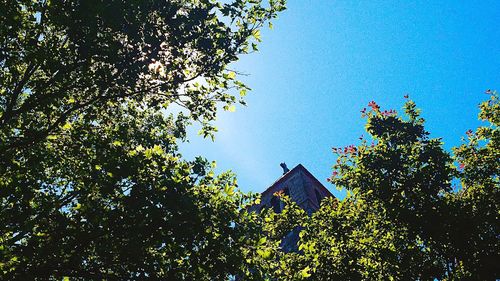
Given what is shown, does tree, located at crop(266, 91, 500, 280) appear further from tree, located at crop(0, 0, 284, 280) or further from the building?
the building

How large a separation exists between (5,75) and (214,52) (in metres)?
5.96

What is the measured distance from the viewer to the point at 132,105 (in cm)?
1142

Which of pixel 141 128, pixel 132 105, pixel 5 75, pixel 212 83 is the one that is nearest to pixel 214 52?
pixel 212 83

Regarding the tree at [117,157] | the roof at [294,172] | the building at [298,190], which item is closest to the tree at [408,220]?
the tree at [117,157]

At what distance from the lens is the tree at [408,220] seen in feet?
34.0

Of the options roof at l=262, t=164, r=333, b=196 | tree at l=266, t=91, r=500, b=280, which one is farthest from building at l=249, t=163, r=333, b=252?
tree at l=266, t=91, r=500, b=280

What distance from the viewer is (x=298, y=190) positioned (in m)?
29.6

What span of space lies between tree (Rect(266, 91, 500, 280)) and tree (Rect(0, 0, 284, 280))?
3718 mm

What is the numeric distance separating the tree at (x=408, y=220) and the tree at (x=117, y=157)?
3.72 m

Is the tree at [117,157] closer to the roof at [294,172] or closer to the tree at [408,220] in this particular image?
the tree at [408,220]

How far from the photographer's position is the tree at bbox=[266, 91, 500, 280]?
1036cm

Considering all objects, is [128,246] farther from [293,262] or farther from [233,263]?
[293,262]

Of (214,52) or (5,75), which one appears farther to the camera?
(214,52)

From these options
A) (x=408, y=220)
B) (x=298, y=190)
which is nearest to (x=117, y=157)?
(x=408, y=220)
